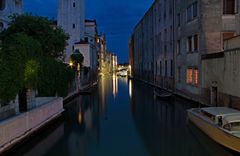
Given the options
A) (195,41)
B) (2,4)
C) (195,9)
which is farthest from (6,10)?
(195,41)

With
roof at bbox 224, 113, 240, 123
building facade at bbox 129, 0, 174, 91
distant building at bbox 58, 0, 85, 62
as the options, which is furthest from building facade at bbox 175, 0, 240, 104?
distant building at bbox 58, 0, 85, 62

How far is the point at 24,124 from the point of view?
1383cm

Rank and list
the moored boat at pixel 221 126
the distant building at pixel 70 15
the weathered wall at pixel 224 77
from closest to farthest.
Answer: the moored boat at pixel 221 126 < the weathered wall at pixel 224 77 < the distant building at pixel 70 15

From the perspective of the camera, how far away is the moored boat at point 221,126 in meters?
11.9

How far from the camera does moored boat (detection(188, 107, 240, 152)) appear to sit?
11.9 meters

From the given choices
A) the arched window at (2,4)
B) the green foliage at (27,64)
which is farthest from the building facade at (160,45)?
the arched window at (2,4)

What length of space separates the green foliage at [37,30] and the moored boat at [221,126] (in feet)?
51.0

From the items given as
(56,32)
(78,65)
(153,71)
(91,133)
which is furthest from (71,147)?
(153,71)

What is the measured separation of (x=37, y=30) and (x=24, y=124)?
571 inches

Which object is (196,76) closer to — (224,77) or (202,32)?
(202,32)

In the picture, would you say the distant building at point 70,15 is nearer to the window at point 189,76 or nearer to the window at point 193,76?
the window at point 189,76

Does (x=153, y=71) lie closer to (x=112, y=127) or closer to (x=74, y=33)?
(x=74, y=33)

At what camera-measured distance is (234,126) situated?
41.4 ft

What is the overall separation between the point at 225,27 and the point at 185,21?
5578 mm
